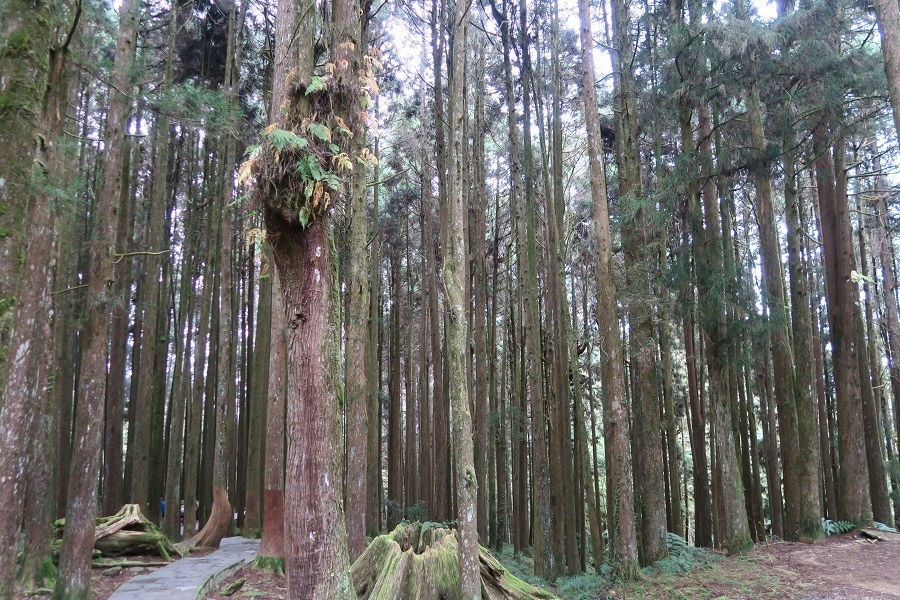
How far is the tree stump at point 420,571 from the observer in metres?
5.70

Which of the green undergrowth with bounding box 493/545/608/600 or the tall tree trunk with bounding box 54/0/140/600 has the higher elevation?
the tall tree trunk with bounding box 54/0/140/600

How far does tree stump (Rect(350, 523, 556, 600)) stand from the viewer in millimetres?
5695

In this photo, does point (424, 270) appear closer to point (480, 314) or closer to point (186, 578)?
point (480, 314)

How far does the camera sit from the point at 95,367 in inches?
296

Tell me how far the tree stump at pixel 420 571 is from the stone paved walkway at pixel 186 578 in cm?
284

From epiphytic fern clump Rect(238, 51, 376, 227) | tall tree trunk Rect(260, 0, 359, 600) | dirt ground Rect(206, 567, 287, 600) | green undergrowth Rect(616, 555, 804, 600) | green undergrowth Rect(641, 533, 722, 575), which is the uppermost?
epiphytic fern clump Rect(238, 51, 376, 227)

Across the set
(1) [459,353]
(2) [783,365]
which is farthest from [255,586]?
(2) [783,365]

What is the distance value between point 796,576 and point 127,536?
11.1 meters

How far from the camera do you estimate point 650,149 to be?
18250 mm

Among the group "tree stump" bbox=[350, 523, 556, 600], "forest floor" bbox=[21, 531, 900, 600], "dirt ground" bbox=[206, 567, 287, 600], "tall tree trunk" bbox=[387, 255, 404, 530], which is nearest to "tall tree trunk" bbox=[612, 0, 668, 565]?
"forest floor" bbox=[21, 531, 900, 600]

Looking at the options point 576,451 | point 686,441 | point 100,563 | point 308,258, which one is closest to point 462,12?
point 308,258

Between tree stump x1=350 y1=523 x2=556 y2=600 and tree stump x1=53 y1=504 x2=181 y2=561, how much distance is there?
6165mm

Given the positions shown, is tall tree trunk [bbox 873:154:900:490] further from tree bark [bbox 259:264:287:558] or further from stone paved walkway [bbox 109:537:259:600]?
stone paved walkway [bbox 109:537:259:600]

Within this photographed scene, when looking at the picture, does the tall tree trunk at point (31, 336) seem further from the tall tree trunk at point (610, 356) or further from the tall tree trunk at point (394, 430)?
the tall tree trunk at point (394, 430)
